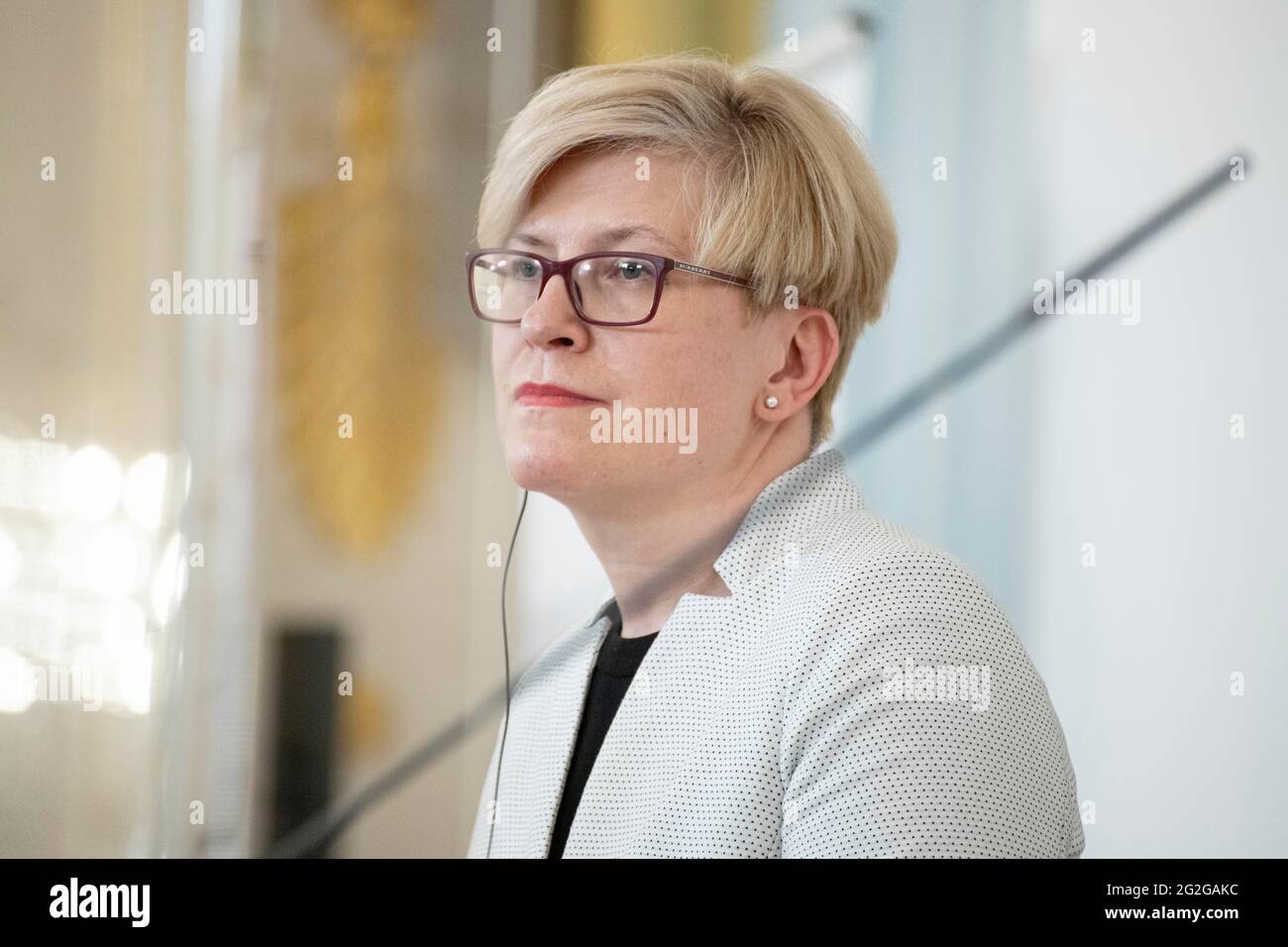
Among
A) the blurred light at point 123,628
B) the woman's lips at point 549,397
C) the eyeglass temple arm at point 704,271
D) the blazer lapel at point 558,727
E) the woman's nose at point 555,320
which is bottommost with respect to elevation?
the blazer lapel at point 558,727

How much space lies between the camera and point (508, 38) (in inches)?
61.8

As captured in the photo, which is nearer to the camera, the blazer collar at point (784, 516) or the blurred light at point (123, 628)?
the blazer collar at point (784, 516)

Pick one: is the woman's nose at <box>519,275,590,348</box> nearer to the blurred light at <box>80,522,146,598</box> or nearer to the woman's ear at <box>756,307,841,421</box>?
the woman's ear at <box>756,307,841,421</box>

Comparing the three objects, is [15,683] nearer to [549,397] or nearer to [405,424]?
[405,424]

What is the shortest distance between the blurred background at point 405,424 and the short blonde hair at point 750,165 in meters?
0.07

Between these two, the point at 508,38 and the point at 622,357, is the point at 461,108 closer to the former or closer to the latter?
the point at 508,38

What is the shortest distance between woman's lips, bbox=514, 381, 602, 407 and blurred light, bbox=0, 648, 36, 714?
70 cm

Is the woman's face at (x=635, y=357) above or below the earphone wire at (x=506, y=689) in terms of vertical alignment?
above

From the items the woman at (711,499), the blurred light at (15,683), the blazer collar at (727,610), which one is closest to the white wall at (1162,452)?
the woman at (711,499)

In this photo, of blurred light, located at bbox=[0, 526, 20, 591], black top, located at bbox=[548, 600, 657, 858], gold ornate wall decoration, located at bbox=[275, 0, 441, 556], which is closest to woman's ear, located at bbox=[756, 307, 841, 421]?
black top, located at bbox=[548, 600, 657, 858]

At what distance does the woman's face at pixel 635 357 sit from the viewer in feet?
4.54

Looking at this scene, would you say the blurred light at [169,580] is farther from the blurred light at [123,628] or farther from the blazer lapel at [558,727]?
the blazer lapel at [558,727]

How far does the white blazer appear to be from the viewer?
3.77ft

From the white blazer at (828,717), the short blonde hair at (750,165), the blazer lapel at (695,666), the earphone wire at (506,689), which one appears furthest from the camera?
the earphone wire at (506,689)
